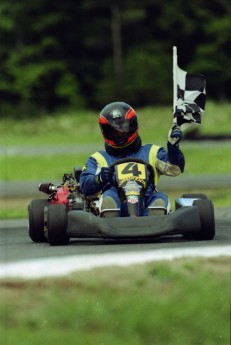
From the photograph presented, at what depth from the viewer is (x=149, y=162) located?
9672mm

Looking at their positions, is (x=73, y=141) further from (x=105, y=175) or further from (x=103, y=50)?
(x=105, y=175)

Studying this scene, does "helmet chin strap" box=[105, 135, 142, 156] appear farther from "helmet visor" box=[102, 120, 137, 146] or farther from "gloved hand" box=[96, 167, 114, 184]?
"gloved hand" box=[96, 167, 114, 184]

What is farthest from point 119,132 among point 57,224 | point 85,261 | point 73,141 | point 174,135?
point 73,141

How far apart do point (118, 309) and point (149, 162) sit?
3582mm

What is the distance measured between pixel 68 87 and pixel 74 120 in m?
7.31

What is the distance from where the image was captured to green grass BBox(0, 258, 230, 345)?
586 centimetres

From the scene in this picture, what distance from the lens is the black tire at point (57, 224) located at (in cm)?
917

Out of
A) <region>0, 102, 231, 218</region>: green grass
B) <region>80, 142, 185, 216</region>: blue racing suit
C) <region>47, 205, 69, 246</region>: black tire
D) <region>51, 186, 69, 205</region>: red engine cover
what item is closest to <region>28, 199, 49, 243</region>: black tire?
<region>51, 186, 69, 205</region>: red engine cover

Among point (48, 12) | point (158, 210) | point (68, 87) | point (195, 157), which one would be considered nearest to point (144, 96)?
point (68, 87)

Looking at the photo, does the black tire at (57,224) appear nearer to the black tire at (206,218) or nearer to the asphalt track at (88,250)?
the asphalt track at (88,250)

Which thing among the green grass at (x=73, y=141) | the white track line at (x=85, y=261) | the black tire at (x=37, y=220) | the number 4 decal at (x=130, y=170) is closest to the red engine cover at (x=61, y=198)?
the black tire at (x=37, y=220)

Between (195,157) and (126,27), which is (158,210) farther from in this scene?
(126,27)

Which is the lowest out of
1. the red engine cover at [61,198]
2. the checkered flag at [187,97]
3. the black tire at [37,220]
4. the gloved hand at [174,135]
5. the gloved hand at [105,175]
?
the black tire at [37,220]

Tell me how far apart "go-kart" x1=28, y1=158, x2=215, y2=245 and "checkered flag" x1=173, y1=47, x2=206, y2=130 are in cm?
67
